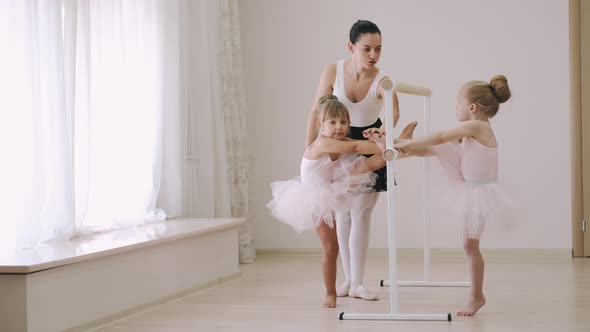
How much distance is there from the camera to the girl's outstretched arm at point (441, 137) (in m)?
3.10

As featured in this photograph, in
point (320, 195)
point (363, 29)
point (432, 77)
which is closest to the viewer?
point (320, 195)

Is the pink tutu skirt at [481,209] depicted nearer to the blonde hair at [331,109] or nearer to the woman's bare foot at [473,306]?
the woman's bare foot at [473,306]

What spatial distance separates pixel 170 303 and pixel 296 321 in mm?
759

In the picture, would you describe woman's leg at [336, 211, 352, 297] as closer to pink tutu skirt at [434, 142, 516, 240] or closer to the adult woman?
the adult woman

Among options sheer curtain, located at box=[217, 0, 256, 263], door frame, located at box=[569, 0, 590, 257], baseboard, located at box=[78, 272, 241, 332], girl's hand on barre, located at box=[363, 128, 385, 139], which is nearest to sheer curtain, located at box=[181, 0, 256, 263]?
sheer curtain, located at box=[217, 0, 256, 263]

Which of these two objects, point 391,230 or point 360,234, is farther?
point 360,234

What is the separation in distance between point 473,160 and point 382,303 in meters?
0.80

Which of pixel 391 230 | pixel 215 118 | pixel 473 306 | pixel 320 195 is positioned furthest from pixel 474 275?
pixel 215 118

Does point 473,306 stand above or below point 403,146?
below

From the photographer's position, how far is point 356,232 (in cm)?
360

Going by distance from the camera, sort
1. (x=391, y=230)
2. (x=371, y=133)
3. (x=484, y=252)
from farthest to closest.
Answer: (x=484, y=252)
(x=371, y=133)
(x=391, y=230)

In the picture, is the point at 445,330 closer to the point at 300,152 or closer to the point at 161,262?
the point at 161,262

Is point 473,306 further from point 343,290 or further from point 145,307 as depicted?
point 145,307

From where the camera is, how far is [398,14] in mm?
5465
